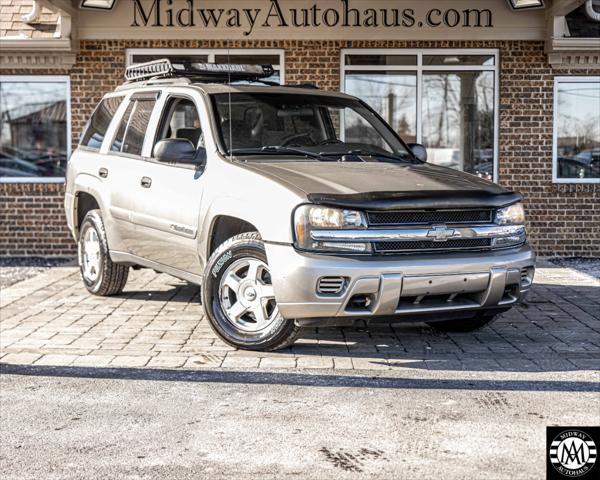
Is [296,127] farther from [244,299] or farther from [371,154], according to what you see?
[244,299]

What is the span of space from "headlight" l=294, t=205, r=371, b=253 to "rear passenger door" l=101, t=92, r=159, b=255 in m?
2.35

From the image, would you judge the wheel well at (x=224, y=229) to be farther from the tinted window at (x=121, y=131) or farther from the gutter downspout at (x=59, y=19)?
the gutter downspout at (x=59, y=19)

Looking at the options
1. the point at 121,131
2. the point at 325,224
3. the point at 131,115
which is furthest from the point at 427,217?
the point at 121,131

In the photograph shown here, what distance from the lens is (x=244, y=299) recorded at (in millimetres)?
6898

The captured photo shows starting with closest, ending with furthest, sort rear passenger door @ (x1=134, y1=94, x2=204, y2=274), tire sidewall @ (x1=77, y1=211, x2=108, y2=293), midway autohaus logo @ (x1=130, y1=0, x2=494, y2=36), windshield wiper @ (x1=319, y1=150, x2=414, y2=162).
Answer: rear passenger door @ (x1=134, y1=94, x2=204, y2=274), windshield wiper @ (x1=319, y1=150, x2=414, y2=162), tire sidewall @ (x1=77, y1=211, x2=108, y2=293), midway autohaus logo @ (x1=130, y1=0, x2=494, y2=36)

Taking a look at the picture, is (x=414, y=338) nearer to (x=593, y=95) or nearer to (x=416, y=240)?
(x=416, y=240)

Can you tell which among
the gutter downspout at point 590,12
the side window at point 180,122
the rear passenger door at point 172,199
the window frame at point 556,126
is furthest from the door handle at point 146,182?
the gutter downspout at point 590,12

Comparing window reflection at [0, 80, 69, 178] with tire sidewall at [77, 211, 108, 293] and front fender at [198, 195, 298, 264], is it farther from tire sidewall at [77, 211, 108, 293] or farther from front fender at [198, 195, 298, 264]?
front fender at [198, 195, 298, 264]

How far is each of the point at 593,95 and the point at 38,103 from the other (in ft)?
24.0

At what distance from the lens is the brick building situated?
1292 centimetres

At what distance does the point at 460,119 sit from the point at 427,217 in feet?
22.7

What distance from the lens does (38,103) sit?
1325cm

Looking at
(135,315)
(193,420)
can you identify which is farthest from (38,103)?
(193,420)

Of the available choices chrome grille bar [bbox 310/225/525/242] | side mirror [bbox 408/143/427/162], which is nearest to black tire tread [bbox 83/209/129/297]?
side mirror [bbox 408/143/427/162]
